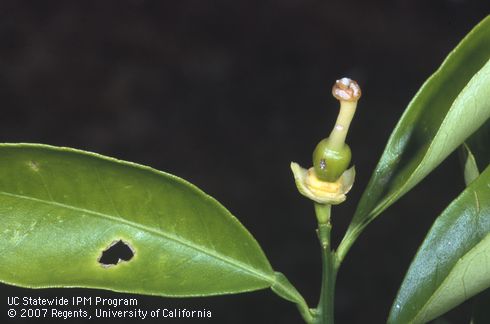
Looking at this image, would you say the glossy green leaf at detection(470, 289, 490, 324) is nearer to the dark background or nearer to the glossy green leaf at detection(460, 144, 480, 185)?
the glossy green leaf at detection(460, 144, 480, 185)

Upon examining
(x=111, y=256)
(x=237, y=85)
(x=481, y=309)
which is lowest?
(x=481, y=309)

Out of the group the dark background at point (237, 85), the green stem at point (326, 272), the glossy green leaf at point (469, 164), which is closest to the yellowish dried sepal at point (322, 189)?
the green stem at point (326, 272)

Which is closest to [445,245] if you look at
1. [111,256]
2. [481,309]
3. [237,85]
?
[481,309]

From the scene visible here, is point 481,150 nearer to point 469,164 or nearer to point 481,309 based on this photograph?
point 469,164

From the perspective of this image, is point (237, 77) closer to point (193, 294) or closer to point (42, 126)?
point (42, 126)

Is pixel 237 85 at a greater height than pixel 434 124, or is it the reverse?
pixel 237 85

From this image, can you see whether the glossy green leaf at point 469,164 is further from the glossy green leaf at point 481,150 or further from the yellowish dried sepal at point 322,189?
the yellowish dried sepal at point 322,189
